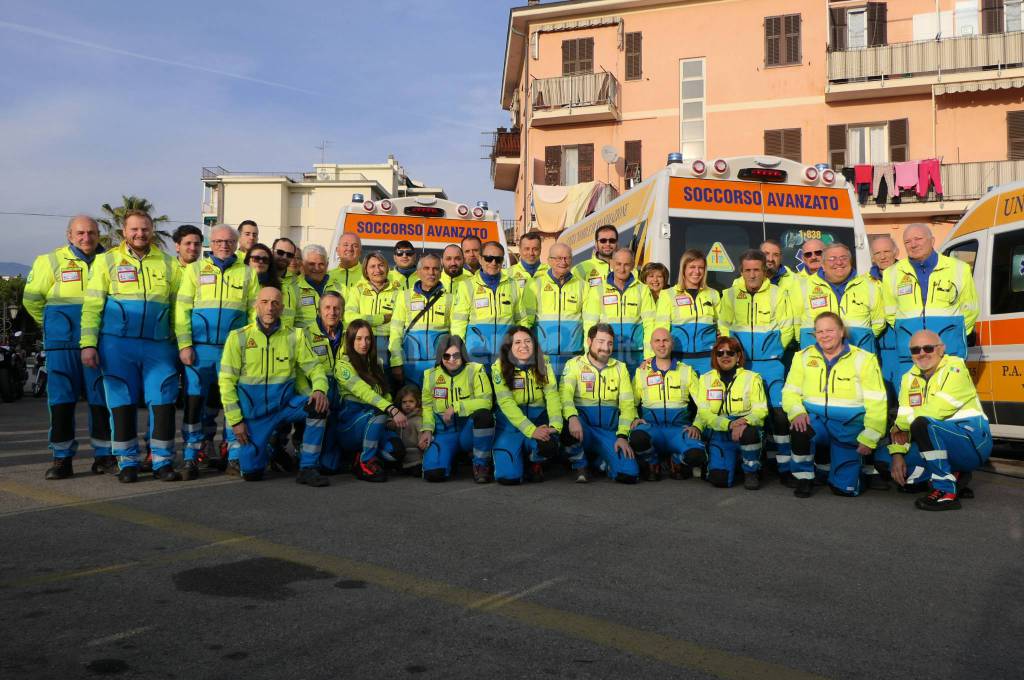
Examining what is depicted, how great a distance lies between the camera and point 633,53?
24.9m

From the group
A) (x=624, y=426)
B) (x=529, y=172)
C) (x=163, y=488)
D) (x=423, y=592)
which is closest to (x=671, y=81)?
(x=529, y=172)

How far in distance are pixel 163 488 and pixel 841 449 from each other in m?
5.23

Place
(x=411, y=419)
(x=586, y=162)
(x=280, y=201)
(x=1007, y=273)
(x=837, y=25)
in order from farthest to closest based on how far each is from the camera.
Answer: (x=280, y=201) < (x=586, y=162) < (x=837, y=25) < (x=1007, y=273) < (x=411, y=419)

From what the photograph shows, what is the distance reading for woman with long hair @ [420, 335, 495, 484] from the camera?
670cm

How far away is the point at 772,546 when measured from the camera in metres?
4.55

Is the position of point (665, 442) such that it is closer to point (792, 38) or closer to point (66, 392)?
point (66, 392)

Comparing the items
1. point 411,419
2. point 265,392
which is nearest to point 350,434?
point 411,419

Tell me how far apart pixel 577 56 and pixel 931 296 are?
20.7 meters

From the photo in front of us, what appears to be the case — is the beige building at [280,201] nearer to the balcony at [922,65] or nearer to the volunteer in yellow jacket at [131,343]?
the balcony at [922,65]

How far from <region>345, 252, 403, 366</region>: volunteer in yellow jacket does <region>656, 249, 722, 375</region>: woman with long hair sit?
255 cm

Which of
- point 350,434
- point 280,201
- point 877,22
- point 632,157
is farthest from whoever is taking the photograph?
point 280,201

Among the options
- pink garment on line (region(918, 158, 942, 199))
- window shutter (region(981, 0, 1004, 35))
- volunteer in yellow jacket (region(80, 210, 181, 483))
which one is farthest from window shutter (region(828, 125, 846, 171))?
volunteer in yellow jacket (region(80, 210, 181, 483))

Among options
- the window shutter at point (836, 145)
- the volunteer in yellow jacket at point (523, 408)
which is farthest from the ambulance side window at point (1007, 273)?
the window shutter at point (836, 145)

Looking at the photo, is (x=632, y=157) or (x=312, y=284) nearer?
(x=312, y=284)
